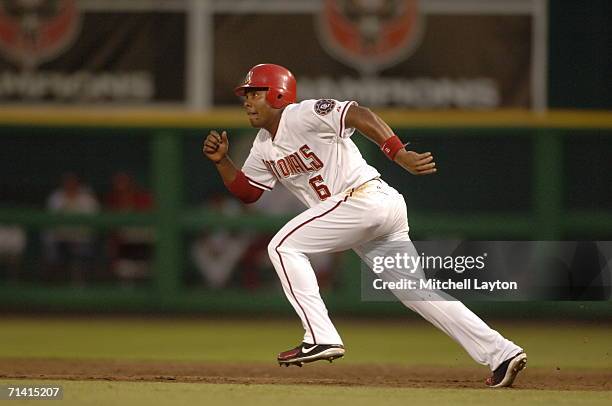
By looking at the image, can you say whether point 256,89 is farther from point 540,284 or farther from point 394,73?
point 394,73

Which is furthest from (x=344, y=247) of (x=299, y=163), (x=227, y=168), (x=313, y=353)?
(x=227, y=168)

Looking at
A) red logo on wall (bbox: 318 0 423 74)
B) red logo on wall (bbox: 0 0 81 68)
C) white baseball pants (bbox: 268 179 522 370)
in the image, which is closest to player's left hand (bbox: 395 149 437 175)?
white baseball pants (bbox: 268 179 522 370)

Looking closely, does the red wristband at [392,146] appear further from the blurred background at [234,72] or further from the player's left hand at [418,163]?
the blurred background at [234,72]

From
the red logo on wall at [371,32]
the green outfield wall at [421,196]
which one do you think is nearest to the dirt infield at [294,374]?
the green outfield wall at [421,196]

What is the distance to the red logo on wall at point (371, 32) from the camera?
11.7m

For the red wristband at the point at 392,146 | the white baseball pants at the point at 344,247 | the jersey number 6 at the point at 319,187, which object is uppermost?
the red wristband at the point at 392,146

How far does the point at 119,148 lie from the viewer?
13.1 metres

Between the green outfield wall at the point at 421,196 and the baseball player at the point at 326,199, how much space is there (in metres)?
3.84

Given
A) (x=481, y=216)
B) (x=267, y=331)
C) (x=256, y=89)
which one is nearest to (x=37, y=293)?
(x=267, y=331)

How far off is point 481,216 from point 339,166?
13.7 ft

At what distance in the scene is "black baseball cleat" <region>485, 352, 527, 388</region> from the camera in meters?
5.38

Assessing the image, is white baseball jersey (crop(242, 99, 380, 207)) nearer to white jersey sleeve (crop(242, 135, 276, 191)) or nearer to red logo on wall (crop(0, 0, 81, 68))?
white jersey sleeve (crop(242, 135, 276, 191))

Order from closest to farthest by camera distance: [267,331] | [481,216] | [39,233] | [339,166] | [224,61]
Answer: [339,166], [267,331], [481,216], [224,61], [39,233]

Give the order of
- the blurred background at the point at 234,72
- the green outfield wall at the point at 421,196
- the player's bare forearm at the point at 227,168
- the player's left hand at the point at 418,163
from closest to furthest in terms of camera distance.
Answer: the player's left hand at the point at 418,163 → the player's bare forearm at the point at 227,168 → the green outfield wall at the point at 421,196 → the blurred background at the point at 234,72
